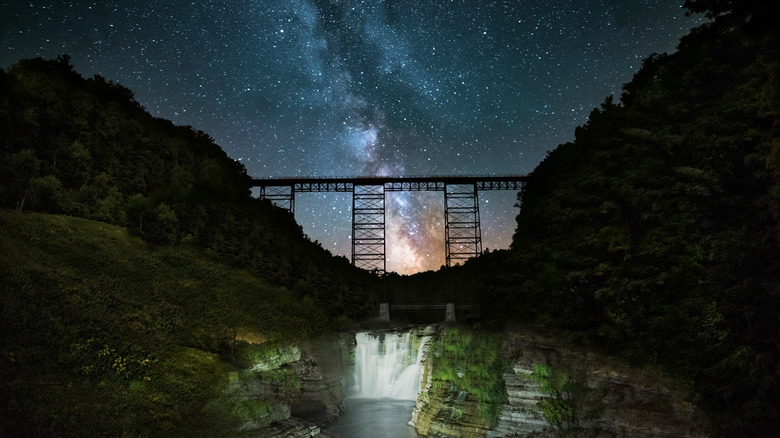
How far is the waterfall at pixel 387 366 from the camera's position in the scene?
1596 inches

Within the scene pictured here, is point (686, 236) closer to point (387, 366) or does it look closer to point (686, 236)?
point (686, 236)

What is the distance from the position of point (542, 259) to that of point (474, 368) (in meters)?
8.25

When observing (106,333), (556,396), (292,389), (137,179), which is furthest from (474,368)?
(137,179)

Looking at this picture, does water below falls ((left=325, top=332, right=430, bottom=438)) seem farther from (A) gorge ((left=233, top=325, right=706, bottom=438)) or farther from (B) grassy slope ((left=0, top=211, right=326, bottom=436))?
(B) grassy slope ((left=0, top=211, right=326, bottom=436))

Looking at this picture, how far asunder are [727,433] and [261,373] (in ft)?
79.0

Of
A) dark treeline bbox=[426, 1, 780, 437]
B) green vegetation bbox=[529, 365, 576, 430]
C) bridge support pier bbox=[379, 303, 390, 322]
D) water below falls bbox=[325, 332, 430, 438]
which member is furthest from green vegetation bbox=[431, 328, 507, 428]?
bridge support pier bbox=[379, 303, 390, 322]

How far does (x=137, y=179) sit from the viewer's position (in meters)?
40.1

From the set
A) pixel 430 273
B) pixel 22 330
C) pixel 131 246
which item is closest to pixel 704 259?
pixel 22 330

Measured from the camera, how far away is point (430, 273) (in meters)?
67.8

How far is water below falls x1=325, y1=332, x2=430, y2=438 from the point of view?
37625 millimetres

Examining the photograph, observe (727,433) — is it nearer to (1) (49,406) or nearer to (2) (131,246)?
(1) (49,406)

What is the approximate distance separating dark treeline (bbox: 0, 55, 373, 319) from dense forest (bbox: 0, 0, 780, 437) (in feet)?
0.64

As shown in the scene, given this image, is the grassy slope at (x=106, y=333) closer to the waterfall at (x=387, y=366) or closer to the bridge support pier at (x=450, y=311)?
the waterfall at (x=387, y=366)

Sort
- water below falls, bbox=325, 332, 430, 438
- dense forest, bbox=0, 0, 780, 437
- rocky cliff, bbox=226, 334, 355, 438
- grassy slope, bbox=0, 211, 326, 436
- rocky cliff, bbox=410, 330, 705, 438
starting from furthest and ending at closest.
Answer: water below falls, bbox=325, 332, 430, 438
rocky cliff, bbox=226, 334, 355, 438
rocky cliff, bbox=410, 330, 705, 438
grassy slope, bbox=0, 211, 326, 436
dense forest, bbox=0, 0, 780, 437
